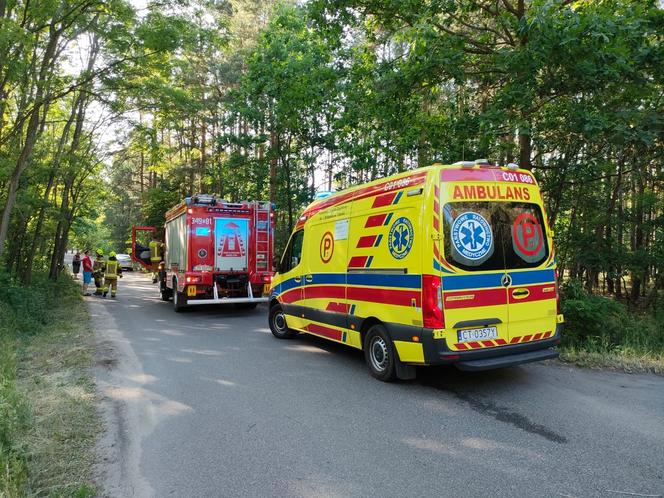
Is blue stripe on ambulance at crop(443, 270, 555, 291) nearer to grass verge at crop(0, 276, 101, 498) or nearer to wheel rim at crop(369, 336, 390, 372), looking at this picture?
wheel rim at crop(369, 336, 390, 372)

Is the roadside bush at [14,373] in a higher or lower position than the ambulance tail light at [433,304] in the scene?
lower

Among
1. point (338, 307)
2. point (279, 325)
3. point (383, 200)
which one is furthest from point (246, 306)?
point (383, 200)

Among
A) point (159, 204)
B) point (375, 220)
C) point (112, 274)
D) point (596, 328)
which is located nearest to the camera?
point (375, 220)

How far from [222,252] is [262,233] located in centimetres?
128

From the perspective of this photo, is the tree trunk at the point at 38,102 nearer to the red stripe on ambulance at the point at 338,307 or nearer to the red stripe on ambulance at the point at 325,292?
the red stripe on ambulance at the point at 325,292

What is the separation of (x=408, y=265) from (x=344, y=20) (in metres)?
7.26

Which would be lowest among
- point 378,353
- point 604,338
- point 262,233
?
point 604,338

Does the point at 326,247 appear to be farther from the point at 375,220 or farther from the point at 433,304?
the point at 433,304

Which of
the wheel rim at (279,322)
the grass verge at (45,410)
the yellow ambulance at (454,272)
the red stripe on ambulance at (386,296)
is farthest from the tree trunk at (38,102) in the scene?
the red stripe on ambulance at (386,296)

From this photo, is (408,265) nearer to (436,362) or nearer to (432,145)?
(436,362)

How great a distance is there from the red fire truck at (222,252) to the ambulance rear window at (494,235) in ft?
28.2

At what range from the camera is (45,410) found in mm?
4727

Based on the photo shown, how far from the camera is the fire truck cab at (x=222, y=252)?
495 inches

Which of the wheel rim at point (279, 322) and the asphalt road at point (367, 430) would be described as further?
the wheel rim at point (279, 322)
